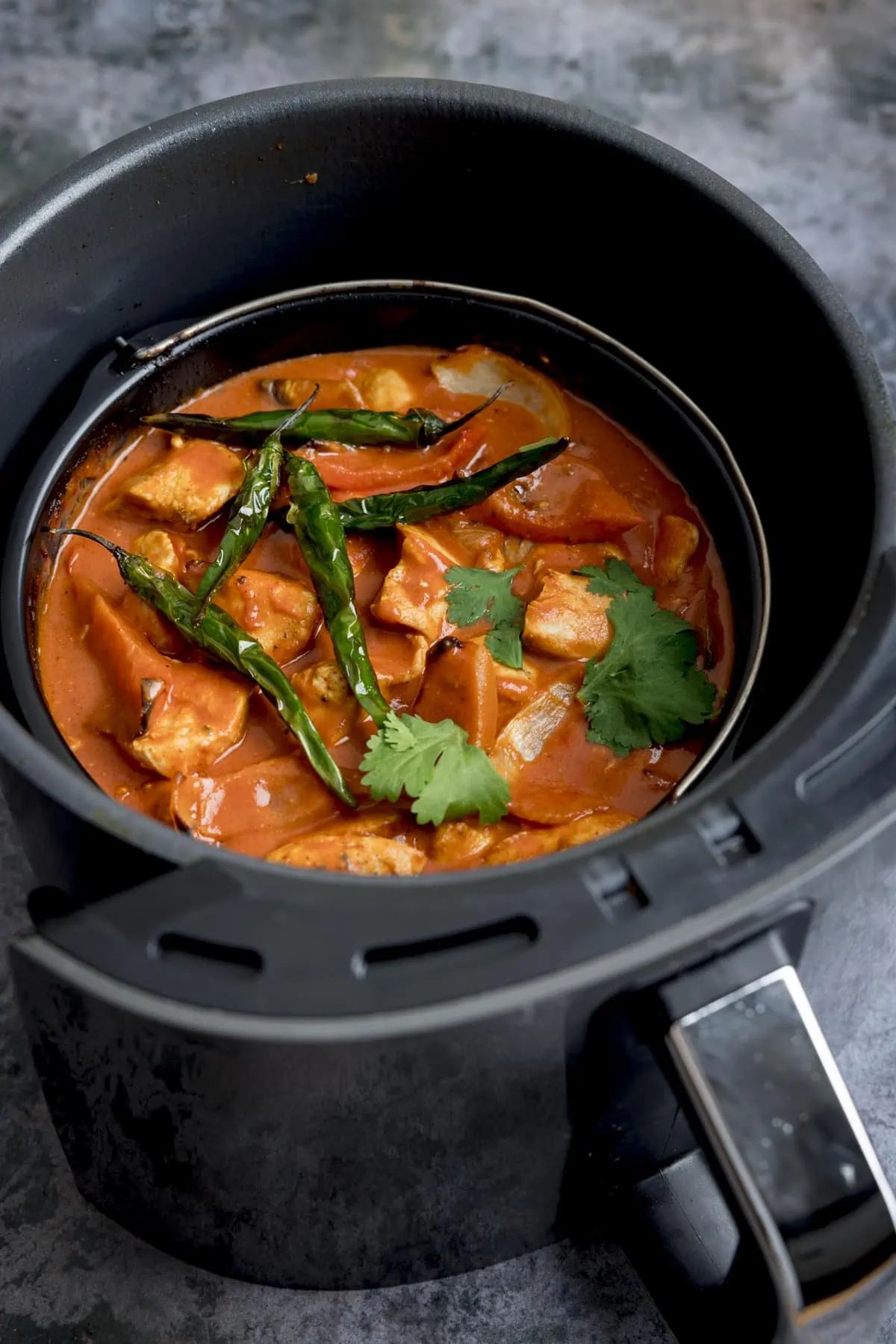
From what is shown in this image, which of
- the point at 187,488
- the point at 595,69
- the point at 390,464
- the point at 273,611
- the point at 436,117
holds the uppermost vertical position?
the point at 595,69

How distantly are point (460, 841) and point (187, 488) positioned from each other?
830 millimetres

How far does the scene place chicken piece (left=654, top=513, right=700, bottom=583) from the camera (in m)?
2.34

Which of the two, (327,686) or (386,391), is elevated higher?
(386,391)

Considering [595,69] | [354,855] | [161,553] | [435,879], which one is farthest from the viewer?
[595,69]

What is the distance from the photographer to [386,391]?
2.56m

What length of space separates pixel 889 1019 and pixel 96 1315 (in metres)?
1.35

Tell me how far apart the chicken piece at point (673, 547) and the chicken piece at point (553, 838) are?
0.52 m

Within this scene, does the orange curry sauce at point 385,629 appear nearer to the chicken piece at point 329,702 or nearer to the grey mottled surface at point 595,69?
the chicken piece at point 329,702

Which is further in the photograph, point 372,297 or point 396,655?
point 372,297

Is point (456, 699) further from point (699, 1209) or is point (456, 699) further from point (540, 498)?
point (699, 1209)

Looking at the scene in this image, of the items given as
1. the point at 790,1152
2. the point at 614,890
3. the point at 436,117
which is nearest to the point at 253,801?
the point at 614,890

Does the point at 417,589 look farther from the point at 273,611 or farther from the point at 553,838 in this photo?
the point at 553,838

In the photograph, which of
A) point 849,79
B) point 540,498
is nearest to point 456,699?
point 540,498

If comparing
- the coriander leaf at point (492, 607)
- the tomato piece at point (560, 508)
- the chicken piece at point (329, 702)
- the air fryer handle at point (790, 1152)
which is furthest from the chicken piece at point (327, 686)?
the air fryer handle at point (790, 1152)
